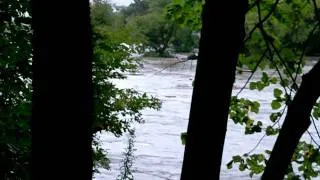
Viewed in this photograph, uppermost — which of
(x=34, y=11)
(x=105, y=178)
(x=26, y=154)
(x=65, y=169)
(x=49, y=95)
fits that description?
(x=34, y=11)

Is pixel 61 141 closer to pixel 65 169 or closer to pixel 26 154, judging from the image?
pixel 65 169

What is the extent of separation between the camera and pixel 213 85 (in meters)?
1.21

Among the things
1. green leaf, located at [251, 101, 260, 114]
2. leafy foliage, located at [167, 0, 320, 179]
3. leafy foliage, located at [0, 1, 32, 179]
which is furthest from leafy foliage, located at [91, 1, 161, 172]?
green leaf, located at [251, 101, 260, 114]

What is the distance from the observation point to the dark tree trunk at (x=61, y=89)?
0.93 m

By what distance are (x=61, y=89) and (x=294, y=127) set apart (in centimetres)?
67

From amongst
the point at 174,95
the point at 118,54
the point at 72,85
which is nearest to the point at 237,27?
the point at 72,85

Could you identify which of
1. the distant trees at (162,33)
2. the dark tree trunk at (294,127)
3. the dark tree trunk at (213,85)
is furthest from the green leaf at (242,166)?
the dark tree trunk at (213,85)

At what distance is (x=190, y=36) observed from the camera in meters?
2.47

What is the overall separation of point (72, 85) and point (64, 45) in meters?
0.08

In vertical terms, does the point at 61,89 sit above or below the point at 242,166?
above

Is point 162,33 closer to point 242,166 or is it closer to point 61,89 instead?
point 242,166

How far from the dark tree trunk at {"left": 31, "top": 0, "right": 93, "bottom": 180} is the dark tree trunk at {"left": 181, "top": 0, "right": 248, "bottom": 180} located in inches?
13.4

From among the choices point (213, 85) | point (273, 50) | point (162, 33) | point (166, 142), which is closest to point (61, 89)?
point (213, 85)

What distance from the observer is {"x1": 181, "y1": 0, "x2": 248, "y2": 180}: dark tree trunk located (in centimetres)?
118
